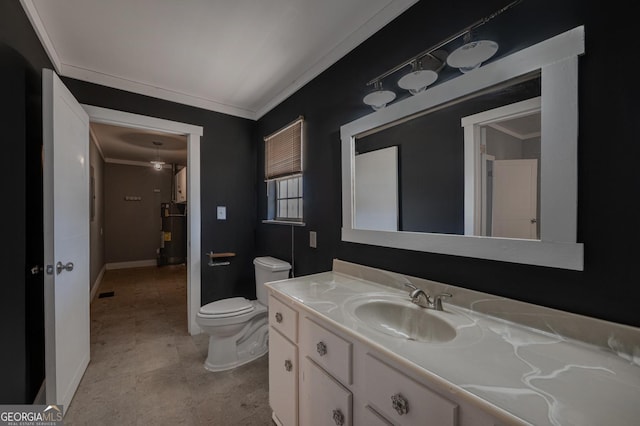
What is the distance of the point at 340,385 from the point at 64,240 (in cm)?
183

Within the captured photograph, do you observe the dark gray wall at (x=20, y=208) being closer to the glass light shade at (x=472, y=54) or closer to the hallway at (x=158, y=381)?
the hallway at (x=158, y=381)

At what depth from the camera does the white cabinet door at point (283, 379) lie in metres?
1.32

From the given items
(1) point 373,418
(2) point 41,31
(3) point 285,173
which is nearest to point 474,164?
(1) point 373,418

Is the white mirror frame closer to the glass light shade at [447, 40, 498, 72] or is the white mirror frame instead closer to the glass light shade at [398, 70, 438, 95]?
the glass light shade at [447, 40, 498, 72]

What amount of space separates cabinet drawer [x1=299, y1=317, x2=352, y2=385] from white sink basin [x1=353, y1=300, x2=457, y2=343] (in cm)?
14

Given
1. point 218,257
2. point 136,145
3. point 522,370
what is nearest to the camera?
point 522,370

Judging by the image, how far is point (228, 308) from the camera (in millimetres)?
2209

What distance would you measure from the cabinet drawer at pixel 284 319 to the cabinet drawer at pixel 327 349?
7cm

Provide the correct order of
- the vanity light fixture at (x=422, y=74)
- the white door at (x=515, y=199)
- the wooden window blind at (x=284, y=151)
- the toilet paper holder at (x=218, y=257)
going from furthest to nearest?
the toilet paper holder at (x=218, y=257) → the wooden window blind at (x=284, y=151) → the vanity light fixture at (x=422, y=74) → the white door at (x=515, y=199)

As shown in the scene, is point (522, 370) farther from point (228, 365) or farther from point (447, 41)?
point (228, 365)

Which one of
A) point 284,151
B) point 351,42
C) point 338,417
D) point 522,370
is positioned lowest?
point 338,417

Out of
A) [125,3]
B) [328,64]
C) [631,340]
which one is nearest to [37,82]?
[125,3]

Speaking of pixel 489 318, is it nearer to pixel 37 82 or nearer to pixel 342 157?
pixel 342 157

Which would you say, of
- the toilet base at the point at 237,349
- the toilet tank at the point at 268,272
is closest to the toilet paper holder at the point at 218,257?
the toilet tank at the point at 268,272
